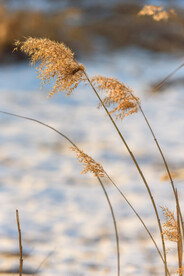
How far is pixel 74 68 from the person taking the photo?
825 millimetres

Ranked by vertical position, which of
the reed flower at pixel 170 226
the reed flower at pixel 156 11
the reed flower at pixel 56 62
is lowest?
the reed flower at pixel 170 226

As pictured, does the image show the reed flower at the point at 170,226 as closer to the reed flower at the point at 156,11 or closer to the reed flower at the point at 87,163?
the reed flower at the point at 87,163

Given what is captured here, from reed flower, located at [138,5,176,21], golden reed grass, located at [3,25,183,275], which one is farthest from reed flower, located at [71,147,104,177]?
reed flower, located at [138,5,176,21]

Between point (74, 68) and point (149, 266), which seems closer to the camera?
point (74, 68)

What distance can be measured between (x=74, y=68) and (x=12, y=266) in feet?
2.42

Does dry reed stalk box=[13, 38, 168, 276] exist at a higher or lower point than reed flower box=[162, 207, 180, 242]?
higher

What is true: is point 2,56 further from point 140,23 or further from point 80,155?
point 80,155

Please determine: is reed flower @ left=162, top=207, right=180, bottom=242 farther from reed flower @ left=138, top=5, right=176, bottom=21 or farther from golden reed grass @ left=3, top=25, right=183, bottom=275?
reed flower @ left=138, top=5, right=176, bottom=21

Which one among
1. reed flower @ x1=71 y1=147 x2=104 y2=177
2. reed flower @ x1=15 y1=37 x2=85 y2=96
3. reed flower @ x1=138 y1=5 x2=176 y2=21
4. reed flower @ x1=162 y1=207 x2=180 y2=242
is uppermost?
reed flower @ x1=138 y1=5 x2=176 y2=21

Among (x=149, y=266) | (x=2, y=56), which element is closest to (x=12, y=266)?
(x=149, y=266)

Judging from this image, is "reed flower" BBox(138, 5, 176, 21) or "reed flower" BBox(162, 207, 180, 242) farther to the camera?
"reed flower" BBox(138, 5, 176, 21)

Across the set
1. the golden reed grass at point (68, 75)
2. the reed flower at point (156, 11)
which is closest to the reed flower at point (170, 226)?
the golden reed grass at point (68, 75)

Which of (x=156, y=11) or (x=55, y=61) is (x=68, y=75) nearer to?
(x=55, y=61)

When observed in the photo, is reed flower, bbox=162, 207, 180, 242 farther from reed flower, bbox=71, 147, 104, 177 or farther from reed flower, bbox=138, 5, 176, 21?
reed flower, bbox=138, 5, 176, 21
